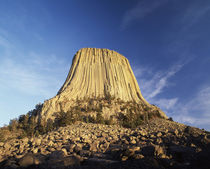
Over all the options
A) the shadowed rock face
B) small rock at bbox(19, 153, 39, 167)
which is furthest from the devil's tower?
small rock at bbox(19, 153, 39, 167)

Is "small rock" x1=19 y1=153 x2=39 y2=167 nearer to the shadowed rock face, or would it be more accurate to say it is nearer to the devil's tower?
the devil's tower

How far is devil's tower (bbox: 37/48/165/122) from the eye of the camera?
2438 cm

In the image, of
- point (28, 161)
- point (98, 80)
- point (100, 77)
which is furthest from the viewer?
point (100, 77)

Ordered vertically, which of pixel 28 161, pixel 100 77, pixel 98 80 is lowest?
pixel 28 161

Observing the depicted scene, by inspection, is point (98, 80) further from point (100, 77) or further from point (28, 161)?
point (28, 161)

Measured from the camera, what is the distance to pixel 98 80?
28.4 meters

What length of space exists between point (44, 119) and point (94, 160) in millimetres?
15175

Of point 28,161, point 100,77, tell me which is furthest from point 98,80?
point 28,161

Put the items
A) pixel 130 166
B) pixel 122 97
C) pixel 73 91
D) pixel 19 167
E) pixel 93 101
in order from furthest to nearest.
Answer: pixel 122 97 < pixel 73 91 < pixel 93 101 < pixel 19 167 < pixel 130 166

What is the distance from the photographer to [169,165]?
339 centimetres

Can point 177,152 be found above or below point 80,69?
below

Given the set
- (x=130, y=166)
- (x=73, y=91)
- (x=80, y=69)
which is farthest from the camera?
(x=80, y=69)

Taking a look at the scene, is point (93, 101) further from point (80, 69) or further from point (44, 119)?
point (80, 69)

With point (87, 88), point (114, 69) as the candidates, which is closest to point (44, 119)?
point (87, 88)
